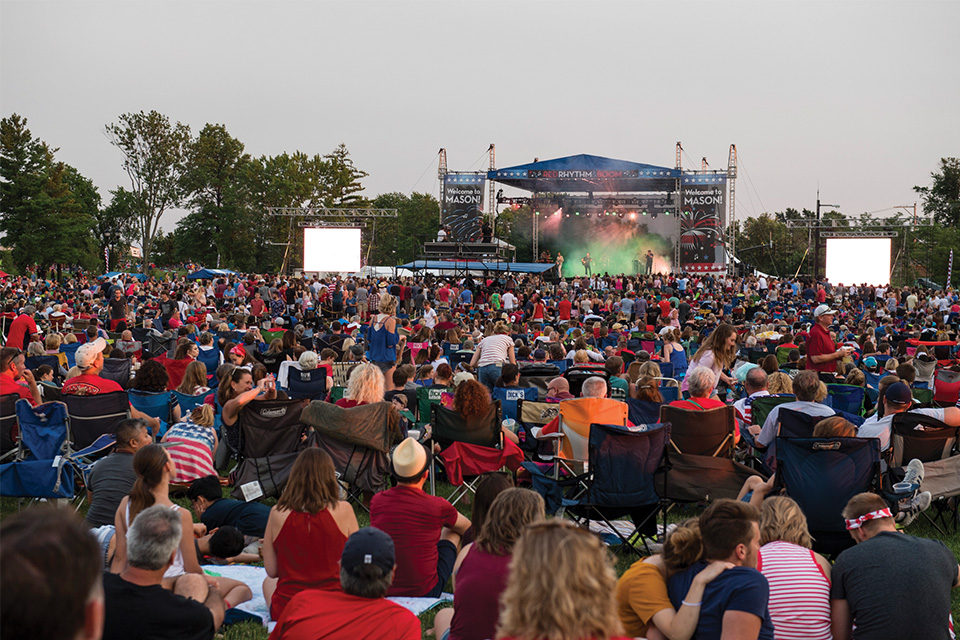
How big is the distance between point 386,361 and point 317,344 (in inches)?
66.4

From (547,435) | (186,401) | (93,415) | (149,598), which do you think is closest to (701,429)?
(547,435)

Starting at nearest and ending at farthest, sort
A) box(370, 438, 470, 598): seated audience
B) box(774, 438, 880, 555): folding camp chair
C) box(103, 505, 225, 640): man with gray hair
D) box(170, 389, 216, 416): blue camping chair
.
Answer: box(103, 505, 225, 640): man with gray hair < box(370, 438, 470, 598): seated audience < box(774, 438, 880, 555): folding camp chair < box(170, 389, 216, 416): blue camping chair

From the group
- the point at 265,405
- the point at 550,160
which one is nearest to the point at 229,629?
the point at 265,405

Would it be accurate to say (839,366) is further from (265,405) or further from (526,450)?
(265,405)

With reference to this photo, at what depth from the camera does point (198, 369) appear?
705 cm

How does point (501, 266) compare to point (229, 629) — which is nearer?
point (229, 629)

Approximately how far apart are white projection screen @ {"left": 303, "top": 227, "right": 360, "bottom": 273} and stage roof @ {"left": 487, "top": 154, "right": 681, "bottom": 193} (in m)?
6.62

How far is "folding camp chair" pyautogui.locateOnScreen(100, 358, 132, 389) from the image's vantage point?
8523mm

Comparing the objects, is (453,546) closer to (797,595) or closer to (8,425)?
(797,595)

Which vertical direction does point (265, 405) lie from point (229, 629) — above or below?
above

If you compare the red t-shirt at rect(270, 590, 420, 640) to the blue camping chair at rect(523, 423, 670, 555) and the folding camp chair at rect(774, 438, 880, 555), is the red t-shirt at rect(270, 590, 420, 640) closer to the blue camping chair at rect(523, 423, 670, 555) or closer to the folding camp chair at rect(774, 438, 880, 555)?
the blue camping chair at rect(523, 423, 670, 555)

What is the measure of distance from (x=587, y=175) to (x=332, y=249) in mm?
11291

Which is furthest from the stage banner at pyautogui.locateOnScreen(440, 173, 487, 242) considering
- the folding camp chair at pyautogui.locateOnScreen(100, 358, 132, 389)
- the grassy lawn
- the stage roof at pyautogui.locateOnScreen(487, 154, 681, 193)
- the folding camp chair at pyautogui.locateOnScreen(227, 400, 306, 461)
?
the folding camp chair at pyautogui.locateOnScreen(227, 400, 306, 461)

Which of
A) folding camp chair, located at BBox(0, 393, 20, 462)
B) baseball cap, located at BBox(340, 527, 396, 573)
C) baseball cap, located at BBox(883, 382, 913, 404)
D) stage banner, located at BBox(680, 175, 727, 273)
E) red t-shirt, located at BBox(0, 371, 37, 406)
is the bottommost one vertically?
folding camp chair, located at BBox(0, 393, 20, 462)
